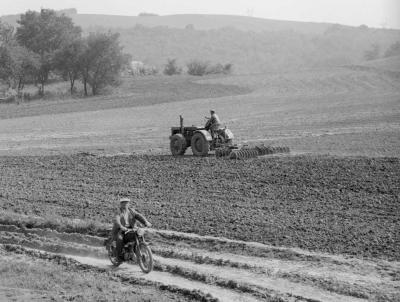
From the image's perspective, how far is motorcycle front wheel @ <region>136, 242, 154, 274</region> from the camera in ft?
42.6

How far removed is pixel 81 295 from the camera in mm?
11867

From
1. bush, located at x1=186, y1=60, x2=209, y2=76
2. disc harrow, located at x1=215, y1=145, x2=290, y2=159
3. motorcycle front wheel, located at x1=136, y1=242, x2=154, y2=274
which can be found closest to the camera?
motorcycle front wheel, located at x1=136, y1=242, x2=154, y2=274

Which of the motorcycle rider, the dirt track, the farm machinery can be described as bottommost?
the dirt track

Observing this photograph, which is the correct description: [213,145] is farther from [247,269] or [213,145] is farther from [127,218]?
[247,269]

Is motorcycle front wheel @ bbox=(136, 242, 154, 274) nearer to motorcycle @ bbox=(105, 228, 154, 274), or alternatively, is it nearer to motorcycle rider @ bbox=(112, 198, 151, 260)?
motorcycle @ bbox=(105, 228, 154, 274)

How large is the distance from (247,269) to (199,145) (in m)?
14.0

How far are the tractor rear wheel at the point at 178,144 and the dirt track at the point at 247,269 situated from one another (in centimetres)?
1151

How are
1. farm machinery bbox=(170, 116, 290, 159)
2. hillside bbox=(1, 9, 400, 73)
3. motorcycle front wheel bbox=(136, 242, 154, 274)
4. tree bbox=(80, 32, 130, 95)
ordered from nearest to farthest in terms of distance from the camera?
1. motorcycle front wheel bbox=(136, 242, 154, 274)
2. farm machinery bbox=(170, 116, 290, 159)
3. tree bbox=(80, 32, 130, 95)
4. hillside bbox=(1, 9, 400, 73)

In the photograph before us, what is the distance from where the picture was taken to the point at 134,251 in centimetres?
1330

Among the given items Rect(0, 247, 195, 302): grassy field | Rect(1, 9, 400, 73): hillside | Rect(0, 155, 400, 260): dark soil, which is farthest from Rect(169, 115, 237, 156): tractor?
Rect(1, 9, 400, 73): hillside

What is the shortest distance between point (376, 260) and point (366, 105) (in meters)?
37.1

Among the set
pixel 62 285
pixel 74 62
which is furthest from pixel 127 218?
pixel 74 62

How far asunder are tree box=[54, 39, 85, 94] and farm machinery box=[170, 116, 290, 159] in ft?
137

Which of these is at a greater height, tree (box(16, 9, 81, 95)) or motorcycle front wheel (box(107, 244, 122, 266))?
tree (box(16, 9, 81, 95))
